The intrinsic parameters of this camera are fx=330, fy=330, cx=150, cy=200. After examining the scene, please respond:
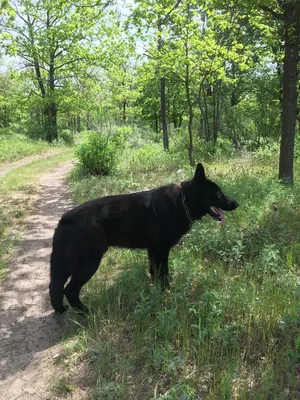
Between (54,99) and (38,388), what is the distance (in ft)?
85.9

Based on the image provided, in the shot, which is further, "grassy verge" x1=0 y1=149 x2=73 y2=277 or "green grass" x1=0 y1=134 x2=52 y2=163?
"green grass" x1=0 y1=134 x2=52 y2=163

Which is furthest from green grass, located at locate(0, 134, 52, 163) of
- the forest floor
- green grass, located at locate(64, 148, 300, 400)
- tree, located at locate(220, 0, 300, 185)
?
green grass, located at locate(64, 148, 300, 400)

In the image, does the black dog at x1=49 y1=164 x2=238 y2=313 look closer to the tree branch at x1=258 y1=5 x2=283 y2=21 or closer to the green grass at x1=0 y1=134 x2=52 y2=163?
the tree branch at x1=258 y1=5 x2=283 y2=21

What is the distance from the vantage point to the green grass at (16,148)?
19102mm

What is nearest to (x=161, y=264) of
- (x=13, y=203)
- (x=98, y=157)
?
(x=13, y=203)

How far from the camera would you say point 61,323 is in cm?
379

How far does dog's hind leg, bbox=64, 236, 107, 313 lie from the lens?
3676 millimetres

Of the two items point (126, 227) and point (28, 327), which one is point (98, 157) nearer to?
point (126, 227)

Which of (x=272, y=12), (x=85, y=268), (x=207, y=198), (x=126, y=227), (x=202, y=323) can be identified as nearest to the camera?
(x=202, y=323)

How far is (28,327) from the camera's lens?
376 cm

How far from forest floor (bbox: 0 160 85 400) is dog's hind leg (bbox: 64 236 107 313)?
358mm

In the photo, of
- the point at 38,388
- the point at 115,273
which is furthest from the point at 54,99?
the point at 38,388

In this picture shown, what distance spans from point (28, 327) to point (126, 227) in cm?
159

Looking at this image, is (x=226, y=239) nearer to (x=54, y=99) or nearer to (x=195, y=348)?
(x=195, y=348)
